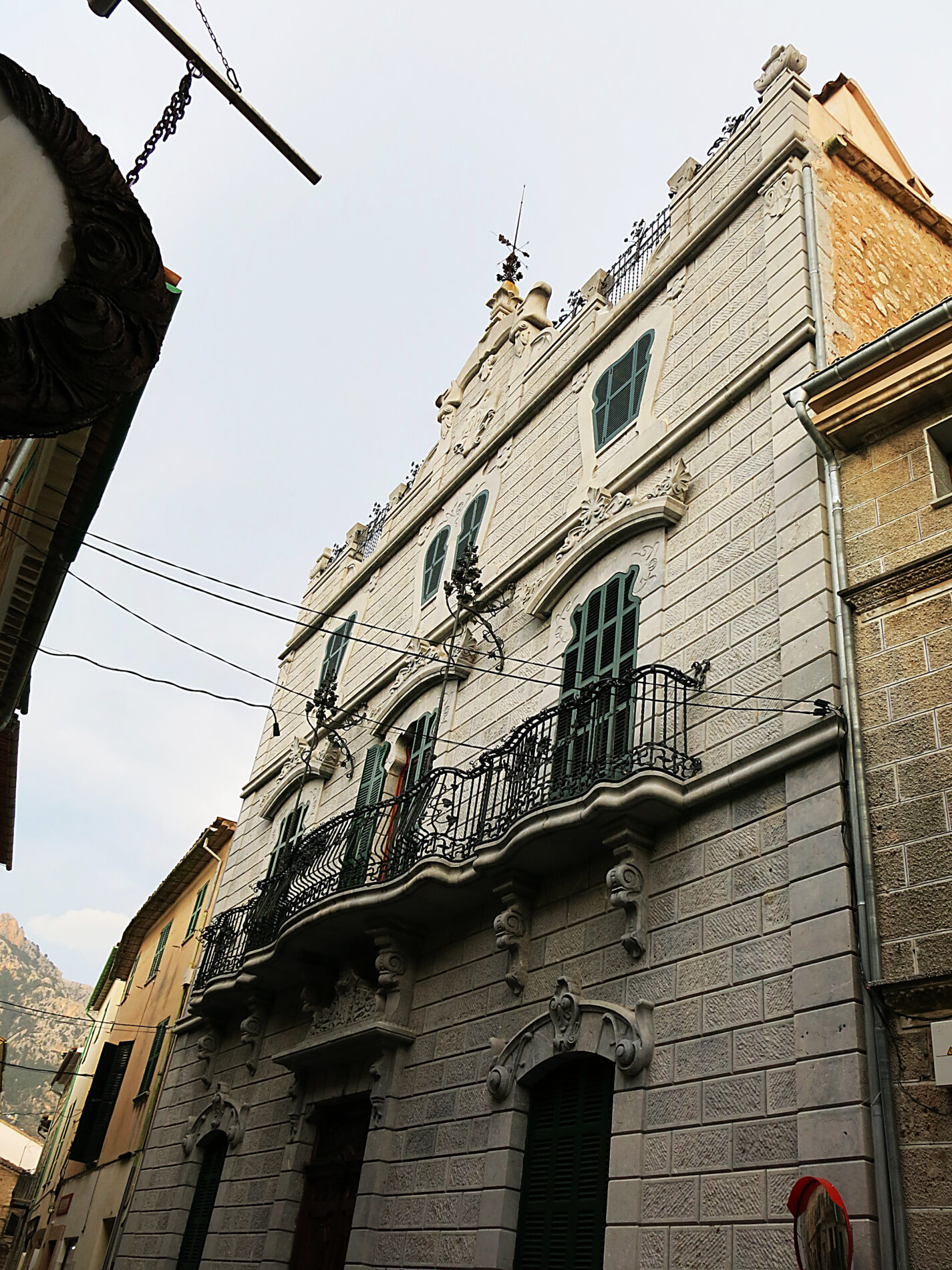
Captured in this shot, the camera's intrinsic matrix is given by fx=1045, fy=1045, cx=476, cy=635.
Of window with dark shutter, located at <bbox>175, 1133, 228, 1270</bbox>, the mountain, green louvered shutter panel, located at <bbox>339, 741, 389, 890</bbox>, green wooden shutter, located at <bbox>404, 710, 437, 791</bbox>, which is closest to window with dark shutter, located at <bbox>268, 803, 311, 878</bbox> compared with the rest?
green louvered shutter panel, located at <bbox>339, 741, 389, 890</bbox>

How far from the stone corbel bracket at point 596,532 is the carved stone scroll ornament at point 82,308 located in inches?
294

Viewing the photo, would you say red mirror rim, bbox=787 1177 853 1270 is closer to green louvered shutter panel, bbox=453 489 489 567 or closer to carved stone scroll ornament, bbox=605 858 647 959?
carved stone scroll ornament, bbox=605 858 647 959

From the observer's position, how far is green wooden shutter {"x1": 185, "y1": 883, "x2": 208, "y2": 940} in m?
21.2

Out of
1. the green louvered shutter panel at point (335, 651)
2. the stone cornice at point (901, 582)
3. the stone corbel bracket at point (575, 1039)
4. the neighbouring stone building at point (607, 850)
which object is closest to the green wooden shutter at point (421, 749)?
the neighbouring stone building at point (607, 850)

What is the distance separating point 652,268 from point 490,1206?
10.7m

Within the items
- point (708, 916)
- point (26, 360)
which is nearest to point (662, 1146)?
point (708, 916)

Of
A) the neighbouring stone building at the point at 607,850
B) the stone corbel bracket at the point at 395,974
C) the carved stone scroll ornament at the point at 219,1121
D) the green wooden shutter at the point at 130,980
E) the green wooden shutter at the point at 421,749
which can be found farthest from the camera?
the green wooden shutter at the point at 130,980

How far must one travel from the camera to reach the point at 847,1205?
582 centimetres

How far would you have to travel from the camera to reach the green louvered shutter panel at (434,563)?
16156 mm

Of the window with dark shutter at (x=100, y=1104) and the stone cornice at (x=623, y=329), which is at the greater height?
the stone cornice at (x=623, y=329)

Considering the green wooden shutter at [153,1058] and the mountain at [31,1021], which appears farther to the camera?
the mountain at [31,1021]

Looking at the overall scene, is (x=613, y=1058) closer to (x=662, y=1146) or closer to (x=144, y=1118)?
(x=662, y=1146)

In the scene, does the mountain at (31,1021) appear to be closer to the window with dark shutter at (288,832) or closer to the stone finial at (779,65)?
the window with dark shutter at (288,832)

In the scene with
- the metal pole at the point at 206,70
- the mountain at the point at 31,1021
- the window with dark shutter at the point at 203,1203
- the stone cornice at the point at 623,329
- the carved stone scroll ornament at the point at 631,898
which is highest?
the mountain at the point at 31,1021
